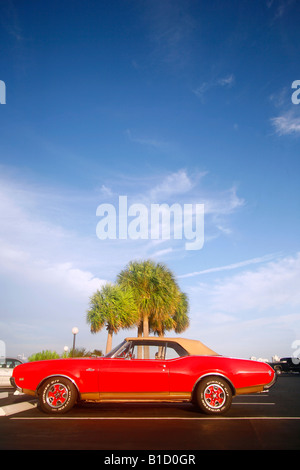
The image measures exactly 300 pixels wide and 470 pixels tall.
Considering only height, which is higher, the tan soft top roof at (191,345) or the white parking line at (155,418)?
the tan soft top roof at (191,345)

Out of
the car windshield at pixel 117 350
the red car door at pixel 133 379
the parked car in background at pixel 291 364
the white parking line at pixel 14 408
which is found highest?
the car windshield at pixel 117 350

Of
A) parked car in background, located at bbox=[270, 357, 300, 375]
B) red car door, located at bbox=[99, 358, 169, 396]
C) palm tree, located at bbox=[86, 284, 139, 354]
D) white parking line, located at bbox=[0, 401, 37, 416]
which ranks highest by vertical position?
palm tree, located at bbox=[86, 284, 139, 354]

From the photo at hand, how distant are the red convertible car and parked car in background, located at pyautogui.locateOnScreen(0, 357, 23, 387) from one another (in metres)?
8.99

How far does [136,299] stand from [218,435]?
24999 millimetres

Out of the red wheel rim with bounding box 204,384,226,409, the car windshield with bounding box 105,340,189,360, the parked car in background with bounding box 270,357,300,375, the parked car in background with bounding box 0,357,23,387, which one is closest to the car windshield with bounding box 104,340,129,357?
the car windshield with bounding box 105,340,189,360

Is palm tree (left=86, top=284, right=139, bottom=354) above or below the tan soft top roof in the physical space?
above

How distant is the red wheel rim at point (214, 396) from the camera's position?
652 cm

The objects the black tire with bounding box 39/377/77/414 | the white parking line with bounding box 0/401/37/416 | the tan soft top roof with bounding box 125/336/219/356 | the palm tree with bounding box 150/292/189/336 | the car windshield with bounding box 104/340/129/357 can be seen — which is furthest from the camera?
the palm tree with bounding box 150/292/189/336

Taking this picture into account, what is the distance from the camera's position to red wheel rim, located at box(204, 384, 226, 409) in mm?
6523

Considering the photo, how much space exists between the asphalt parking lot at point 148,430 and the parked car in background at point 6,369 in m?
8.27

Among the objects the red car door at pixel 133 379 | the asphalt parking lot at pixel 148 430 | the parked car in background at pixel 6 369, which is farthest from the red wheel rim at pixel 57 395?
the parked car in background at pixel 6 369

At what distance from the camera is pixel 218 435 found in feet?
15.5

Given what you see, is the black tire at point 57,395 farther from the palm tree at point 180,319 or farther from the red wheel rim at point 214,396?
the palm tree at point 180,319

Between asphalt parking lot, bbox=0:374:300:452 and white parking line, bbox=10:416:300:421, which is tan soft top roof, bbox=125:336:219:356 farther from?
white parking line, bbox=10:416:300:421
